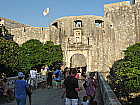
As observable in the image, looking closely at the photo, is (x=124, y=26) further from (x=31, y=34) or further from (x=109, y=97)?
(x=109, y=97)

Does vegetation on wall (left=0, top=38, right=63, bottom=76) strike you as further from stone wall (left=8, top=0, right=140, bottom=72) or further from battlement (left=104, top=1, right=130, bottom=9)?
battlement (left=104, top=1, right=130, bottom=9)

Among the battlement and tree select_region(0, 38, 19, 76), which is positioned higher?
the battlement

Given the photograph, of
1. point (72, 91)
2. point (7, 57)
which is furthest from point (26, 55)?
point (72, 91)

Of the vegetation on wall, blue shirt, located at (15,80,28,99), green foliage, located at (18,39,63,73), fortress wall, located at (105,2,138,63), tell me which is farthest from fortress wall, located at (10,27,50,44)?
blue shirt, located at (15,80,28,99)

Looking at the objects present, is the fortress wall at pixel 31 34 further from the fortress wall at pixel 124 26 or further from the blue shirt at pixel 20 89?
the blue shirt at pixel 20 89

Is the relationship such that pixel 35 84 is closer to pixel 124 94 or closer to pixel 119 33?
pixel 124 94

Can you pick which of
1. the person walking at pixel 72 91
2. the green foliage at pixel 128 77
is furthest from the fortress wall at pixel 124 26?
the person walking at pixel 72 91

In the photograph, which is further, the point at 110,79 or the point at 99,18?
the point at 99,18

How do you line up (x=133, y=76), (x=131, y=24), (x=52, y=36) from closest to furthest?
(x=133, y=76), (x=52, y=36), (x=131, y=24)

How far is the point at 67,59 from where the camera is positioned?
24.4 metres

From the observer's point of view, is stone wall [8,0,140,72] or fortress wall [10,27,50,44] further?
fortress wall [10,27,50,44]

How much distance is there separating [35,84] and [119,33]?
19901mm

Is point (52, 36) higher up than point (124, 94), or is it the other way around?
point (52, 36)

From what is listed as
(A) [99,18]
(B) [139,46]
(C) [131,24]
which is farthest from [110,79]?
(C) [131,24]
